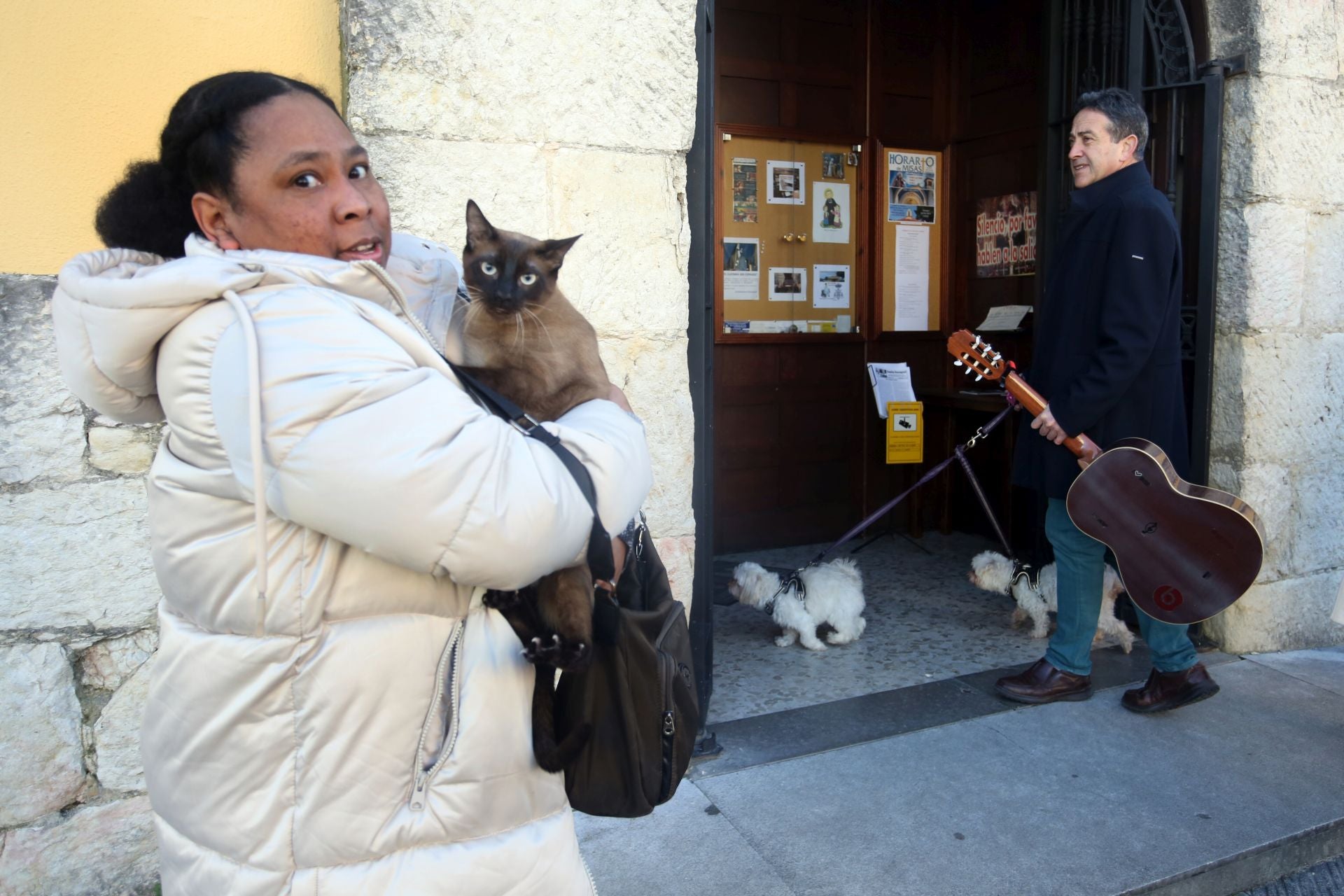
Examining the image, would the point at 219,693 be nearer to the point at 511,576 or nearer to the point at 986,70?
the point at 511,576

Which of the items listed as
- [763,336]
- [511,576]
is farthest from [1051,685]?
[511,576]

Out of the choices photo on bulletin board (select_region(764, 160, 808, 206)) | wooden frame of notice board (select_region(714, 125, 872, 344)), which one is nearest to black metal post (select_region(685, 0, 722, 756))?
wooden frame of notice board (select_region(714, 125, 872, 344))

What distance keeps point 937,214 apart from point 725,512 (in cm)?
262

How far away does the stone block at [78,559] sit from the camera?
2.42 metres

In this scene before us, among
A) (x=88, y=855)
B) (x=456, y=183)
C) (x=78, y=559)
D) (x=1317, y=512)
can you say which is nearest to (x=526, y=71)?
(x=456, y=183)

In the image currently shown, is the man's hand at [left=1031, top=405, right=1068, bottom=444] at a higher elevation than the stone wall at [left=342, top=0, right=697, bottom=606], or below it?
below

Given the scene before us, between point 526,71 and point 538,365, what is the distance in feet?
4.99

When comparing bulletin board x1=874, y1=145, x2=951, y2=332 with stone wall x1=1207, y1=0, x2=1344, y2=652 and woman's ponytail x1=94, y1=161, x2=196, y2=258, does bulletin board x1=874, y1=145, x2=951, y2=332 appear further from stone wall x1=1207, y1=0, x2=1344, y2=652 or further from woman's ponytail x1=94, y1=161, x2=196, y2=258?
woman's ponytail x1=94, y1=161, x2=196, y2=258

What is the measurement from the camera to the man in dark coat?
3354 millimetres

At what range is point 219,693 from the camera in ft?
3.63

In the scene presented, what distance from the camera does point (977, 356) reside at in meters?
3.76

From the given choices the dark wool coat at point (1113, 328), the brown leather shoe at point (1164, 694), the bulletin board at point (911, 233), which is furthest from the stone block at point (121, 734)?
the bulletin board at point (911, 233)

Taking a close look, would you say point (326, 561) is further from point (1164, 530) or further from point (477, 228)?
point (1164, 530)

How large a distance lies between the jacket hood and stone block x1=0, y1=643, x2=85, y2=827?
1651mm
